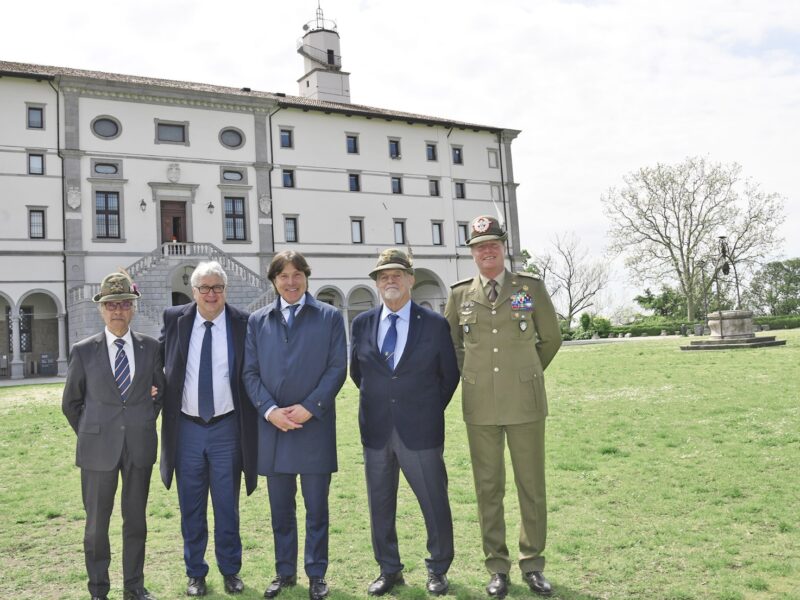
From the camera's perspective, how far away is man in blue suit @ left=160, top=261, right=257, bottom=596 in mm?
4988

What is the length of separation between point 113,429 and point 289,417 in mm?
1213

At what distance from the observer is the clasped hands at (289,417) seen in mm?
4711

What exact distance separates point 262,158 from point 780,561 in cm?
3447

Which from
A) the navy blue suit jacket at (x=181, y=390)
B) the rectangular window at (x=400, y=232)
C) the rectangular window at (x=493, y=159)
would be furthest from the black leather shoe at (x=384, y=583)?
the rectangular window at (x=493, y=159)

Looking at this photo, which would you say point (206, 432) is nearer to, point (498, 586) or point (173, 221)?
point (498, 586)

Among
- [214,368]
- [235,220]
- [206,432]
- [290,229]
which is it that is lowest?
[206,432]

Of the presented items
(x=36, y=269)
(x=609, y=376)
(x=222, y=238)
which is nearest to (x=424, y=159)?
(x=222, y=238)

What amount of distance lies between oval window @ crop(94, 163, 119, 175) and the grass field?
22.9m

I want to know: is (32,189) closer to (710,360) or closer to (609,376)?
(609,376)

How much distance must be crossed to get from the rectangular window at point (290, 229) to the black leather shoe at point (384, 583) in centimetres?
3316

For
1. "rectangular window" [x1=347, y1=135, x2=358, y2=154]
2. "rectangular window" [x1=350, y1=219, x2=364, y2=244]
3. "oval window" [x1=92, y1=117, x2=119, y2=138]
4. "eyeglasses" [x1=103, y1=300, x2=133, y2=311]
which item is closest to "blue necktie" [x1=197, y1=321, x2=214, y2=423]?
"eyeglasses" [x1=103, y1=300, x2=133, y2=311]

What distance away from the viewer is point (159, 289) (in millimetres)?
31031

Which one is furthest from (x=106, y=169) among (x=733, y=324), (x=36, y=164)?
(x=733, y=324)

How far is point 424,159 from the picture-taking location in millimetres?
41500
